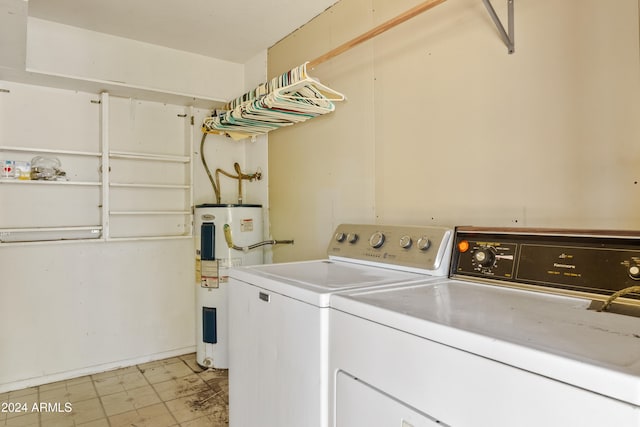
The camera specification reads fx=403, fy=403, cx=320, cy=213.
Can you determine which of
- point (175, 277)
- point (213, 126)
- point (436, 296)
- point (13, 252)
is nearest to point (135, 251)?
point (175, 277)

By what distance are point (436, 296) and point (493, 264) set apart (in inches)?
12.7

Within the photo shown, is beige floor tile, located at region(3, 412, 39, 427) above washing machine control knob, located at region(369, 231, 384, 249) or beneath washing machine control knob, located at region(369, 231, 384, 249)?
beneath

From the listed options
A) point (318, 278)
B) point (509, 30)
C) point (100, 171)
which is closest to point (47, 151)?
point (100, 171)

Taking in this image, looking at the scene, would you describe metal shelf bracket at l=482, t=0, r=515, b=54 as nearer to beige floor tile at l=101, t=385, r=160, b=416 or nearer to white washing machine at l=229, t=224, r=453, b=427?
white washing machine at l=229, t=224, r=453, b=427

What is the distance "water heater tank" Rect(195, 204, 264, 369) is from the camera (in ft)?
9.20

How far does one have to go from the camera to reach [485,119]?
5.25 feet

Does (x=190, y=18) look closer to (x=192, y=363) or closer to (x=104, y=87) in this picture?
(x=104, y=87)

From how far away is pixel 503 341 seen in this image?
72cm

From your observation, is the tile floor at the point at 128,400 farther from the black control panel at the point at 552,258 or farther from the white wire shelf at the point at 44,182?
the black control panel at the point at 552,258

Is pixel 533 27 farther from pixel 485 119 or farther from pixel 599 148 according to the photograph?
pixel 599 148

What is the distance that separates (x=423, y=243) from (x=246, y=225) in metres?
1.65

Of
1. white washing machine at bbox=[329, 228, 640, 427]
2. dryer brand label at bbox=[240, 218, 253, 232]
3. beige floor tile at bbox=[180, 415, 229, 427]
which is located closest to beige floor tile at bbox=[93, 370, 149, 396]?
beige floor tile at bbox=[180, 415, 229, 427]

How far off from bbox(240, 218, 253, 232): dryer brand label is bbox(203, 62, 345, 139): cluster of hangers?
2.11 ft

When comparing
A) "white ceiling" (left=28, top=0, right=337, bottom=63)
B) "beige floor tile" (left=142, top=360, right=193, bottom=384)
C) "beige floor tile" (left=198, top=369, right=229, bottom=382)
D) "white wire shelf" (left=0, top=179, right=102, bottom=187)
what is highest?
"white ceiling" (left=28, top=0, right=337, bottom=63)
